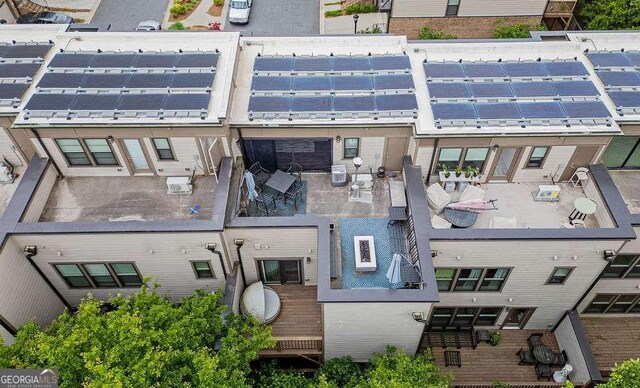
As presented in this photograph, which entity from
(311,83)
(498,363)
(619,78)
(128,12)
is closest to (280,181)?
(311,83)

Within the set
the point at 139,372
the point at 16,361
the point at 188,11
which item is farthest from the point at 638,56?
the point at 188,11

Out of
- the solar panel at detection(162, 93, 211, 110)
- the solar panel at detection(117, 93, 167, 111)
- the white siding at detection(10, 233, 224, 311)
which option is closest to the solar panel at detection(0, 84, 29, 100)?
the solar panel at detection(117, 93, 167, 111)

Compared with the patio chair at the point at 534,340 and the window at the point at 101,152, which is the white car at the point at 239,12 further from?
the patio chair at the point at 534,340

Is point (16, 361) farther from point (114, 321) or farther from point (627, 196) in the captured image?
point (627, 196)

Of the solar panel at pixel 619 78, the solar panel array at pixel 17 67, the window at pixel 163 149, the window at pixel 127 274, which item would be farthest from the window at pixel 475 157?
the solar panel array at pixel 17 67

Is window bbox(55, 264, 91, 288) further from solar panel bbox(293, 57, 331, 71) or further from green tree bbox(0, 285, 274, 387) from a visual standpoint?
solar panel bbox(293, 57, 331, 71)
